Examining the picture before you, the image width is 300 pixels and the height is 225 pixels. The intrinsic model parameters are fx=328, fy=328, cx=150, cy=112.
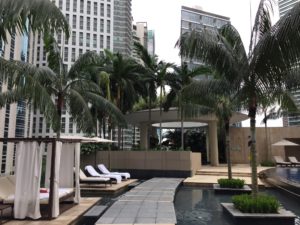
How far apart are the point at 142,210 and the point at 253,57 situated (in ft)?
14.6

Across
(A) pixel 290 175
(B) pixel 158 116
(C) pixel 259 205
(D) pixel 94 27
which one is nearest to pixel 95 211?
(C) pixel 259 205

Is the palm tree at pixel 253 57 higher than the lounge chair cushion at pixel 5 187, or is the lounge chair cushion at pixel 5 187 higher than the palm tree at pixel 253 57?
the palm tree at pixel 253 57

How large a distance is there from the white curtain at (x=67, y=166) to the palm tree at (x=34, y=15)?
5.07 metres

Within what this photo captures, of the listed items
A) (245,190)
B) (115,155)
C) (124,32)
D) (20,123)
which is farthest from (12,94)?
(124,32)

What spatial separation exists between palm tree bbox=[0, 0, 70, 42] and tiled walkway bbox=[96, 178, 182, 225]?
4031mm

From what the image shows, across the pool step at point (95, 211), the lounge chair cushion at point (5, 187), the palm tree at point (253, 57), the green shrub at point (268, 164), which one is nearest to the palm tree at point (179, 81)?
the green shrub at point (268, 164)

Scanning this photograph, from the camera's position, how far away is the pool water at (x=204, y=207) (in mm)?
7855

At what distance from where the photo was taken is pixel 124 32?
2977 inches

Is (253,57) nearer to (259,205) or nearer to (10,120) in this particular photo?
(259,205)

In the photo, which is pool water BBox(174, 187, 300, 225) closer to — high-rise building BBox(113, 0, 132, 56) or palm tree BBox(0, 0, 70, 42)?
palm tree BBox(0, 0, 70, 42)

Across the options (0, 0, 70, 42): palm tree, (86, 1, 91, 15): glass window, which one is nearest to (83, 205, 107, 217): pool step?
(0, 0, 70, 42): palm tree

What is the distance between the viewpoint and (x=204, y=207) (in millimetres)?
9742

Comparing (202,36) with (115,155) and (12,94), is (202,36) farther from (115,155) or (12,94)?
(115,155)

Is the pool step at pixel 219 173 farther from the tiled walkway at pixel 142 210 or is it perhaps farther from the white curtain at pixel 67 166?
the white curtain at pixel 67 166
